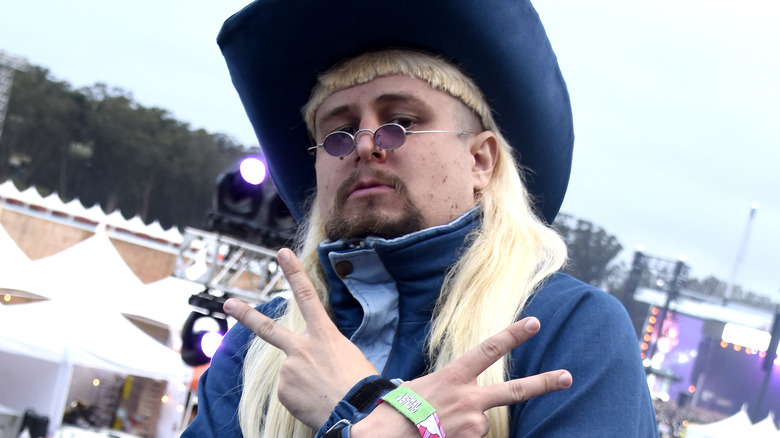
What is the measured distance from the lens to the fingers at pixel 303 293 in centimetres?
132

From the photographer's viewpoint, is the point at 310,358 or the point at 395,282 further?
the point at 395,282

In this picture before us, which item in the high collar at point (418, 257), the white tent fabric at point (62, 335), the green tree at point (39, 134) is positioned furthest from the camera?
the green tree at point (39, 134)

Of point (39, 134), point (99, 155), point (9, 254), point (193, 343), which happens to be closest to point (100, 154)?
point (99, 155)

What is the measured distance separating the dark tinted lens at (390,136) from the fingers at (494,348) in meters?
0.57

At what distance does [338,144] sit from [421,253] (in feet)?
1.10

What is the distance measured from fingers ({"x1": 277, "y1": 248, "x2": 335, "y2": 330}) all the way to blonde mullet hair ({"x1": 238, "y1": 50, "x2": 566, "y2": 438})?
226 millimetres

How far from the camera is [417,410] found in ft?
3.67

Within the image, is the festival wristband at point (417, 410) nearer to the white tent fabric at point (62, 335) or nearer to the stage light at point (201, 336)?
the stage light at point (201, 336)

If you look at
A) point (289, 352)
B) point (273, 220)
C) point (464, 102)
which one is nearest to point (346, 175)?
point (464, 102)

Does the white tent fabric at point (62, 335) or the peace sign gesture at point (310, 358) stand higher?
the peace sign gesture at point (310, 358)

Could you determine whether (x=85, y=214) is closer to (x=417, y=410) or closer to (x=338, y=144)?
(x=338, y=144)

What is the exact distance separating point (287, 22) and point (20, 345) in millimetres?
8714

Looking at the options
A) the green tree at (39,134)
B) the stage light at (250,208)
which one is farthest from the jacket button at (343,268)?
the green tree at (39,134)

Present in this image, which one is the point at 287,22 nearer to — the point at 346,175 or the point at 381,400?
the point at 346,175
